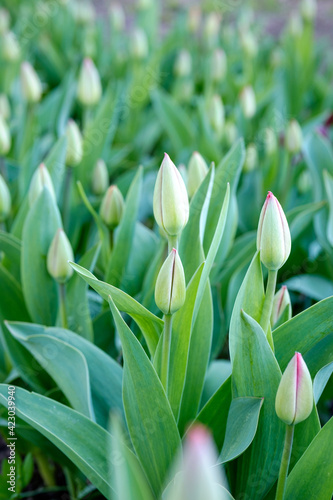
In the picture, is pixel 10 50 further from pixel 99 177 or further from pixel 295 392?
pixel 295 392

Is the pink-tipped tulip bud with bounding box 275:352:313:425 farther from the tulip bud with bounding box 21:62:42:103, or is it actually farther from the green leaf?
the tulip bud with bounding box 21:62:42:103

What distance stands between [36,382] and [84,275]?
419 millimetres

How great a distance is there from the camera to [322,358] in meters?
0.73

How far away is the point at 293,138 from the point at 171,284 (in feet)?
2.41

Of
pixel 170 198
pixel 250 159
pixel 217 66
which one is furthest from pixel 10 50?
pixel 170 198

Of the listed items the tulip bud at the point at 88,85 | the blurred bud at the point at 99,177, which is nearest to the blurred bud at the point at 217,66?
the tulip bud at the point at 88,85

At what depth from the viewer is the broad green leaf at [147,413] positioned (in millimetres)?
638

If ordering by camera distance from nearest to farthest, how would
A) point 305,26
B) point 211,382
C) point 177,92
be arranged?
point 211,382
point 177,92
point 305,26

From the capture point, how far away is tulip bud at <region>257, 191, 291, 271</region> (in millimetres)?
593

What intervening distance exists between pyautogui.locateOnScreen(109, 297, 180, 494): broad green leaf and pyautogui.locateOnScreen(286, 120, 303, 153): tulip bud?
2.44 ft

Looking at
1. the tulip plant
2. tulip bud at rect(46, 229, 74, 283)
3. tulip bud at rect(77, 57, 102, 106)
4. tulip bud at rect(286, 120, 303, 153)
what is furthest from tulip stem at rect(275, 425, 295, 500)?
tulip bud at rect(77, 57, 102, 106)

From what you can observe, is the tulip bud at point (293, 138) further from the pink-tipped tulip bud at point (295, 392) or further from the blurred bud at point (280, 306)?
the pink-tipped tulip bud at point (295, 392)

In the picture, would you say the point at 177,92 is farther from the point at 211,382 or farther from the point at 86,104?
the point at 211,382

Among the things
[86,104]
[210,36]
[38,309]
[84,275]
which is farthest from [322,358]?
[210,36]
